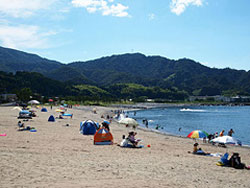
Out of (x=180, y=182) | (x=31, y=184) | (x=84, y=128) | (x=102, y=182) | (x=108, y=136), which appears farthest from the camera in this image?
(x=84, y=128)

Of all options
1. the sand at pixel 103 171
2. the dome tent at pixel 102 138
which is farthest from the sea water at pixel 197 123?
the sand at pixel 103 171

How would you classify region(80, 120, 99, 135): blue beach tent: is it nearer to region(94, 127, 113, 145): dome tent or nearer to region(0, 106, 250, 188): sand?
region(94, 127, 113, 145): dome tent

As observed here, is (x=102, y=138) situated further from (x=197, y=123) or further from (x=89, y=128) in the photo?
(x=197, y=123)

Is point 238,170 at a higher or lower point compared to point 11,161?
lower

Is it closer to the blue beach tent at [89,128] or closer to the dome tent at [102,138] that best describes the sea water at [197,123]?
the blue beach tent at [89,128]

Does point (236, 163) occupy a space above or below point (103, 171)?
below

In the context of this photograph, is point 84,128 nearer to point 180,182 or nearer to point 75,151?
point 75,151

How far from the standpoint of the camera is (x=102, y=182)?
8555mm

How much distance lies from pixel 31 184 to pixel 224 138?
11.8 meters

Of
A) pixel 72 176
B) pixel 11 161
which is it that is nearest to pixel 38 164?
pixel 11 161

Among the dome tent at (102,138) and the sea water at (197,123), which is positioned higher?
the dome tent at (102,138)

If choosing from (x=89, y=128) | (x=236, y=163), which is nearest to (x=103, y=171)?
(x=236, y=163)

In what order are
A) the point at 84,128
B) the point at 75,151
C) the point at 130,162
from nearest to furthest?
the point at 130,162 → the point at 75,151 → the point at 84,128

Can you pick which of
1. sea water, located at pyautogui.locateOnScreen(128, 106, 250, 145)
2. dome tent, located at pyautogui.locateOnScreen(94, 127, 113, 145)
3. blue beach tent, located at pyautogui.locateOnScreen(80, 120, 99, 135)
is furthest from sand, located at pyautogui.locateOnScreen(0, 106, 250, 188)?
sea water, located at pyautogui.locateOnScreen(128, 106, 250, 145)
